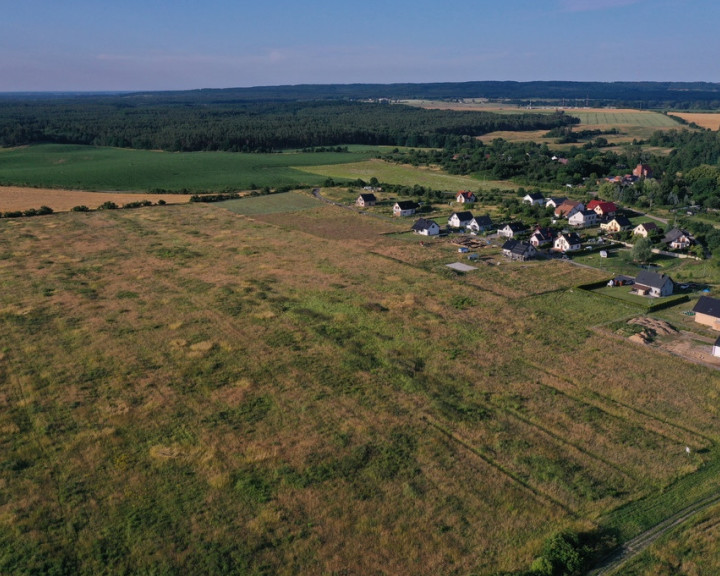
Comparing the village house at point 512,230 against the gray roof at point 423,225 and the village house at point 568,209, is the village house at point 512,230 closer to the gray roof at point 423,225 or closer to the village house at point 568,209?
the gray roof at point 423,225

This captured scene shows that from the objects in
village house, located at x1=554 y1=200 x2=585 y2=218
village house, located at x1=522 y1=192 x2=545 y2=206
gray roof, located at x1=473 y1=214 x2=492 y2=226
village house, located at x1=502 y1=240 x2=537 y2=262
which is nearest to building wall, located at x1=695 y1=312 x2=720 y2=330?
village house, located at x1=502 y1=240 x2=537 y2=262

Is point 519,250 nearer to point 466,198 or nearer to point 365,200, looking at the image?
point 466,198

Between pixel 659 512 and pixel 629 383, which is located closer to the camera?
pixel 659 512

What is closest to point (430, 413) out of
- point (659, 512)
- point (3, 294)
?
point (659, 512)

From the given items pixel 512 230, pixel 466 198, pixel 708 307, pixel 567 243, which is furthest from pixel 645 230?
pixel 466 198

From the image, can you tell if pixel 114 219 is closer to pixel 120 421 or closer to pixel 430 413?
pixel 120 421
